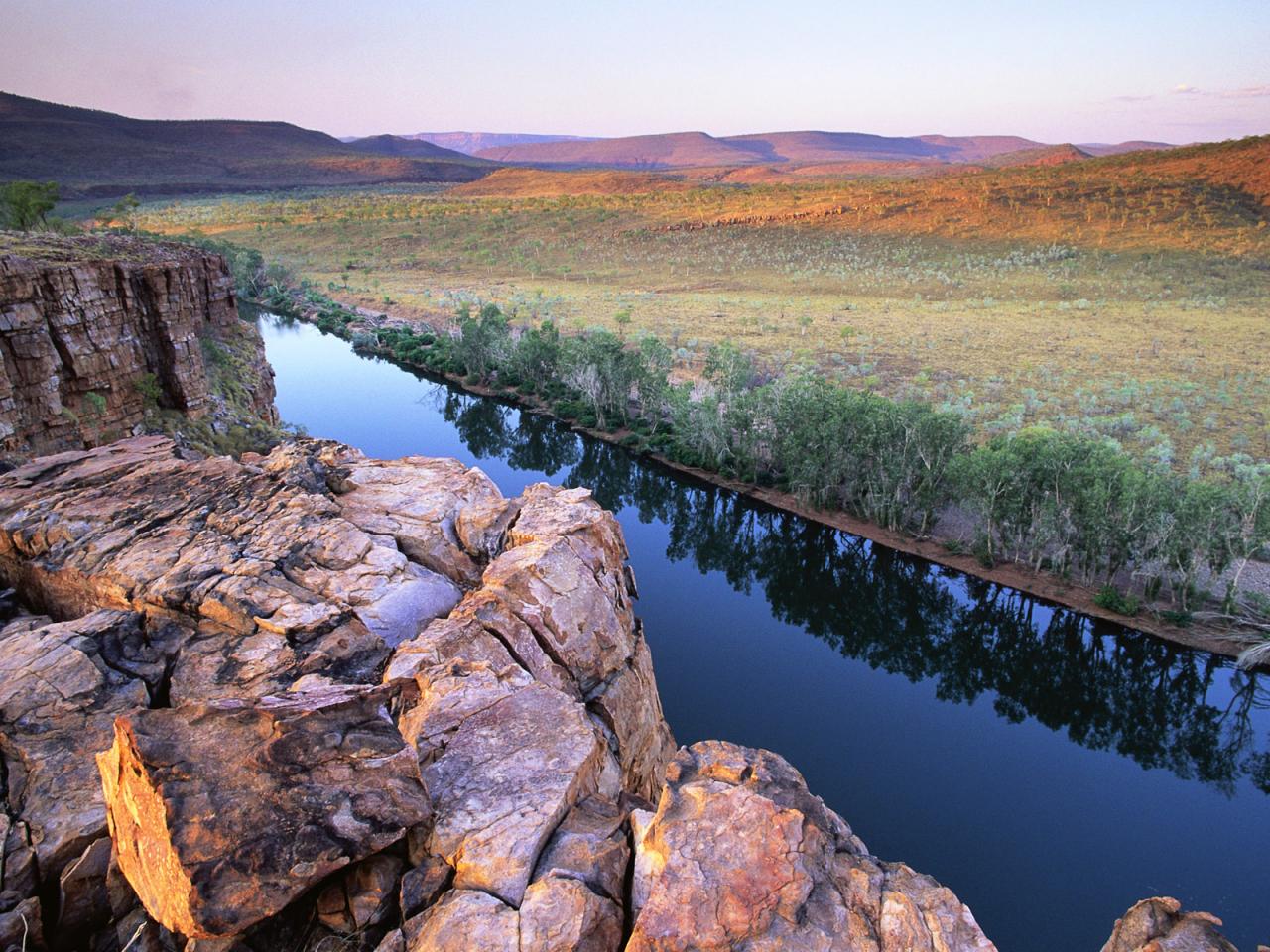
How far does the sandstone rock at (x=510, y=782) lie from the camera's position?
24.2 feet

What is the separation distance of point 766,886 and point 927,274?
97144 millimetres

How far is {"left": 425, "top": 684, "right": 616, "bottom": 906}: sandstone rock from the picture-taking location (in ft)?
24.2

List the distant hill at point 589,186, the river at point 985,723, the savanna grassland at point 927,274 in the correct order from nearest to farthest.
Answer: the river at point 985,723
the savanna grassland at point 927,274
the distant hill at point 589,186

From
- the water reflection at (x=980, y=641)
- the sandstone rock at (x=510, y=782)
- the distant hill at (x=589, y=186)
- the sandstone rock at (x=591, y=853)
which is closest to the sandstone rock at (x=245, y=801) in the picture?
the sandstone rock at (x=510, y=782)

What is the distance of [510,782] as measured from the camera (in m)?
8.33

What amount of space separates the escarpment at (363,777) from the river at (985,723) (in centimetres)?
1249

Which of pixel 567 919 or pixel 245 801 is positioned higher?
pixel 245 801

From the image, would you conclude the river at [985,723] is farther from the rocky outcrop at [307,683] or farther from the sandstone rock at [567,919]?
Answer: the sandstone rock at [567,919]

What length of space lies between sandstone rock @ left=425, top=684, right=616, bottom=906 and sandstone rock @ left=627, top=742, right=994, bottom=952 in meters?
1.06

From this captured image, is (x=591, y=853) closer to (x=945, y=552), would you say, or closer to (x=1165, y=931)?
(x=1165, y=931)

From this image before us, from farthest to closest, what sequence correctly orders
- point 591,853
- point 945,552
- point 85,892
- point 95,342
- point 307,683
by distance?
point 945,552 < point 95,342 < point 307,683 < point 591,853 < point 85,892

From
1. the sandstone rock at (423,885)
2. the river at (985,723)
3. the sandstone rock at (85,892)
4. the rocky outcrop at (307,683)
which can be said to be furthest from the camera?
the river at (985,723)

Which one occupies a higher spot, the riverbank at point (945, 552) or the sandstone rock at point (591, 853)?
the sandstone rock at point (591, 853)

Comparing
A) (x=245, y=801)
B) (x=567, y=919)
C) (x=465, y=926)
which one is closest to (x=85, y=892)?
(x=245, y=801)
